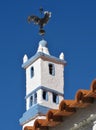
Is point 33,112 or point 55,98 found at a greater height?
point 55,98

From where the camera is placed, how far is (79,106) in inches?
505

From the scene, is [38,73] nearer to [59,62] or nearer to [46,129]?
[59,62]

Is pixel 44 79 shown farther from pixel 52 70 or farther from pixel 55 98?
pixel 55 98

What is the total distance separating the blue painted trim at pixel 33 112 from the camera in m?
23.1

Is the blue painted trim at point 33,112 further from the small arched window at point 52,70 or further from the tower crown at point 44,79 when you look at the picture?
the small arched window at point 52,70

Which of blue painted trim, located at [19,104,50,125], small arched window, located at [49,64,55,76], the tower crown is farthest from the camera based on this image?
small arched window, located at [49,64,55,76]

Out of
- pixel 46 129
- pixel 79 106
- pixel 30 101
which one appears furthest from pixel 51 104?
pixel 79 106

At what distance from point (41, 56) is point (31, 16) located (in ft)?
5.93

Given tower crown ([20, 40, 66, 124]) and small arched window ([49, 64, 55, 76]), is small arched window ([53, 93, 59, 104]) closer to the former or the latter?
tower crown ([20, 40, 66, 124])

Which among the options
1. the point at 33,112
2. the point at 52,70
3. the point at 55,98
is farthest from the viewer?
the point at 52,70

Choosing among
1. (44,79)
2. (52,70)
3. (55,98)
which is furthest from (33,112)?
(52,70)

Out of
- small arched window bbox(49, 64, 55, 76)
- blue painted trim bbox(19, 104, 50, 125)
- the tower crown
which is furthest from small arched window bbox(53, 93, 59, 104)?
blue painted trim bbox(19, 104, 50, 125)

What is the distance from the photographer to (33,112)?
2341 centimetres

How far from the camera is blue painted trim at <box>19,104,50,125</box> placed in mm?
23133
